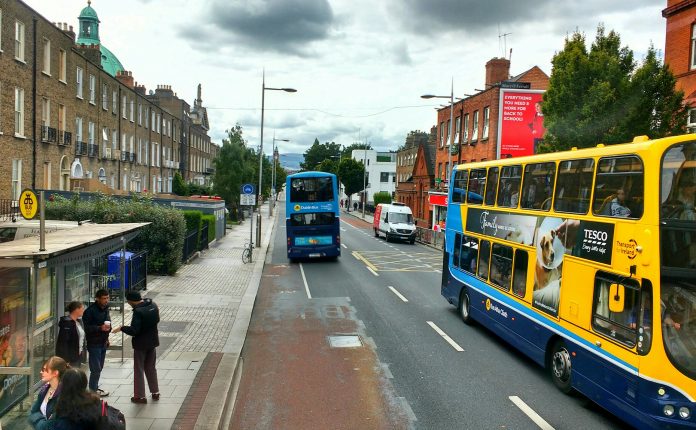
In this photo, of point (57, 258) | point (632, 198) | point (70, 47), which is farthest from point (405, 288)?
point (70, 47)

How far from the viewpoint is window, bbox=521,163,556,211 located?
1024 cm

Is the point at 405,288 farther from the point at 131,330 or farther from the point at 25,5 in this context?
the point at 25,5

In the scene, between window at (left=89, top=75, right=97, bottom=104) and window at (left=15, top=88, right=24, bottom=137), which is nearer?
window at (left=15, top=88, right=24, bottom=137)

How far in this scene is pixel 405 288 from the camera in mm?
19969

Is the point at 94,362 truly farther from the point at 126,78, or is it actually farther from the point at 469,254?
the point at 126,78

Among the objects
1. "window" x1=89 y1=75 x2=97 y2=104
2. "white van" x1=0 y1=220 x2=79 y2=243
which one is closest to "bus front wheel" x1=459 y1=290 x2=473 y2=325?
"white van" x1=0 y1=220 x2=79 y2=243

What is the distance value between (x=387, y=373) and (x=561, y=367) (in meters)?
2.98

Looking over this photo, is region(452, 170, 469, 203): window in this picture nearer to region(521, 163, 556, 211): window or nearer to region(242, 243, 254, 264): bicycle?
region(521, 163, 556, 211): window

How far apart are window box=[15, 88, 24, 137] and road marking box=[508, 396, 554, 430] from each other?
2633 cm

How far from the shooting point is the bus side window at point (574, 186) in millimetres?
8914

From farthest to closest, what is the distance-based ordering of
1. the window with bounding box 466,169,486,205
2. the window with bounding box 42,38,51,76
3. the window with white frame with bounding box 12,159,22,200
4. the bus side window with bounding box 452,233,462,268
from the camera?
the window with bounding box 42,38,51,76, the window with white frame with bounding box 12,159,22,200, the bus side window with bounding box 452,233,462,268, the window with bounding box 466,169,486,205

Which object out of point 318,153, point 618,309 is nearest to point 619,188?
point 618,309

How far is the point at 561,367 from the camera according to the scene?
30.7ft

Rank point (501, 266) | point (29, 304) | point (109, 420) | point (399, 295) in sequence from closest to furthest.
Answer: point (109, 420)
point (29, 304)
point (501, 266)
point (399, 295)
